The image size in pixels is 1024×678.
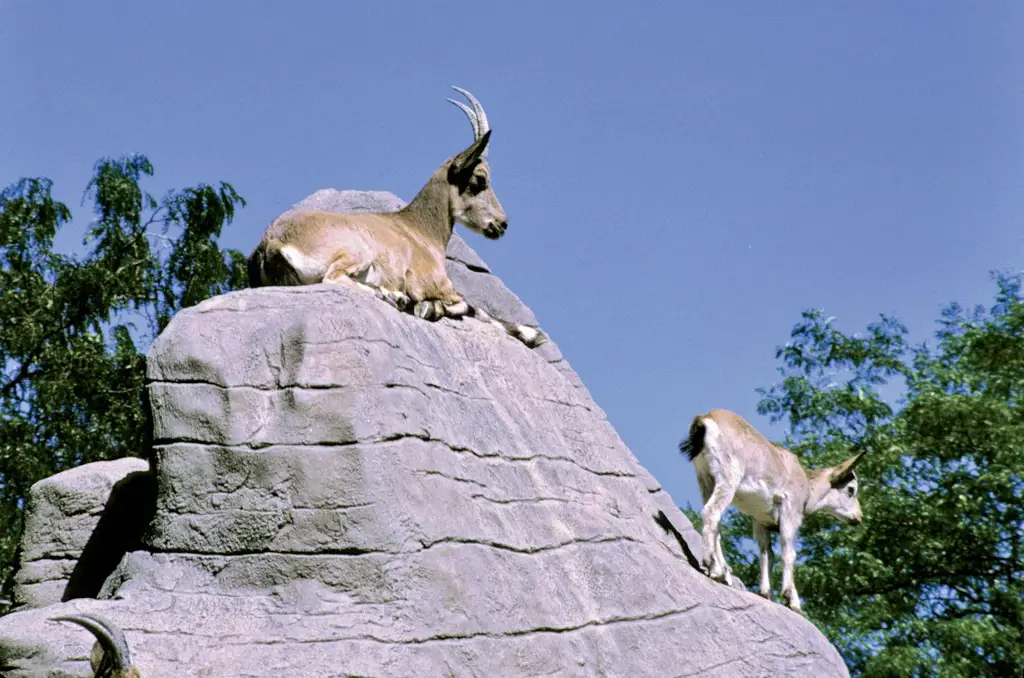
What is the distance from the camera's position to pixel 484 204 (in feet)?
32.7

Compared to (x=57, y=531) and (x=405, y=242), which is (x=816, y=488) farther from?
(x=57, y=531)

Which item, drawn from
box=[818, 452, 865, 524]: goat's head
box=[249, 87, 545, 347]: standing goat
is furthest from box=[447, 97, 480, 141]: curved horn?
box=[818, 452, 865, 524]: goat's head

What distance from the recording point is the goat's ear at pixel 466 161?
32.3 ft

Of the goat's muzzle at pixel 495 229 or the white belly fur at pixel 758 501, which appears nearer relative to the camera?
the goat's muzzle at pixel 495 229

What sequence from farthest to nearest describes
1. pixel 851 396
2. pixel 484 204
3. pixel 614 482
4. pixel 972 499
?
pixel 851 396 → pixel 972 499 → pixel 484 204 → pixel 614 482

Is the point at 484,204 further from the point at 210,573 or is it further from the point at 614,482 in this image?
the point at 210,573

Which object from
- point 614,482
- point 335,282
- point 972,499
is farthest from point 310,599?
point 972,499

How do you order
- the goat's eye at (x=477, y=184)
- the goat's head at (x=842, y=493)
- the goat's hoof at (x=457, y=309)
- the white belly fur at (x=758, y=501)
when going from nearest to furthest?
the goat's hoof at (x=457, y=309) → the goat's eye at (x=477, y=184) → the white belly fur at (x=758, y=501) → the goat's head at (x=842, y=493)

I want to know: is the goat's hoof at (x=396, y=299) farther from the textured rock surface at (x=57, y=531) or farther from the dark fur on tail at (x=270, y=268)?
the textured rock surface at (x=57, y=531)

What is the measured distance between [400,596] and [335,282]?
228cm

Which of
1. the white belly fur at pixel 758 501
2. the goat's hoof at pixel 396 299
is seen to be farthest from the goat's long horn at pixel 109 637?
the white belly fur at pixel 758 501

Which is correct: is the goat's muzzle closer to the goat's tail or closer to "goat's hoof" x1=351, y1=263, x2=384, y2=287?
"goat's hoof" x1=351, y1=263, x2=384, y2=287

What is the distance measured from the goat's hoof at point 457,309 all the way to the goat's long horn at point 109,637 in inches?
142

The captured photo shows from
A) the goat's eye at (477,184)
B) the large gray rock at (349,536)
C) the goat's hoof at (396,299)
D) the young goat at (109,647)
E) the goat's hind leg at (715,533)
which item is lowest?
the young goat at (109,647)
